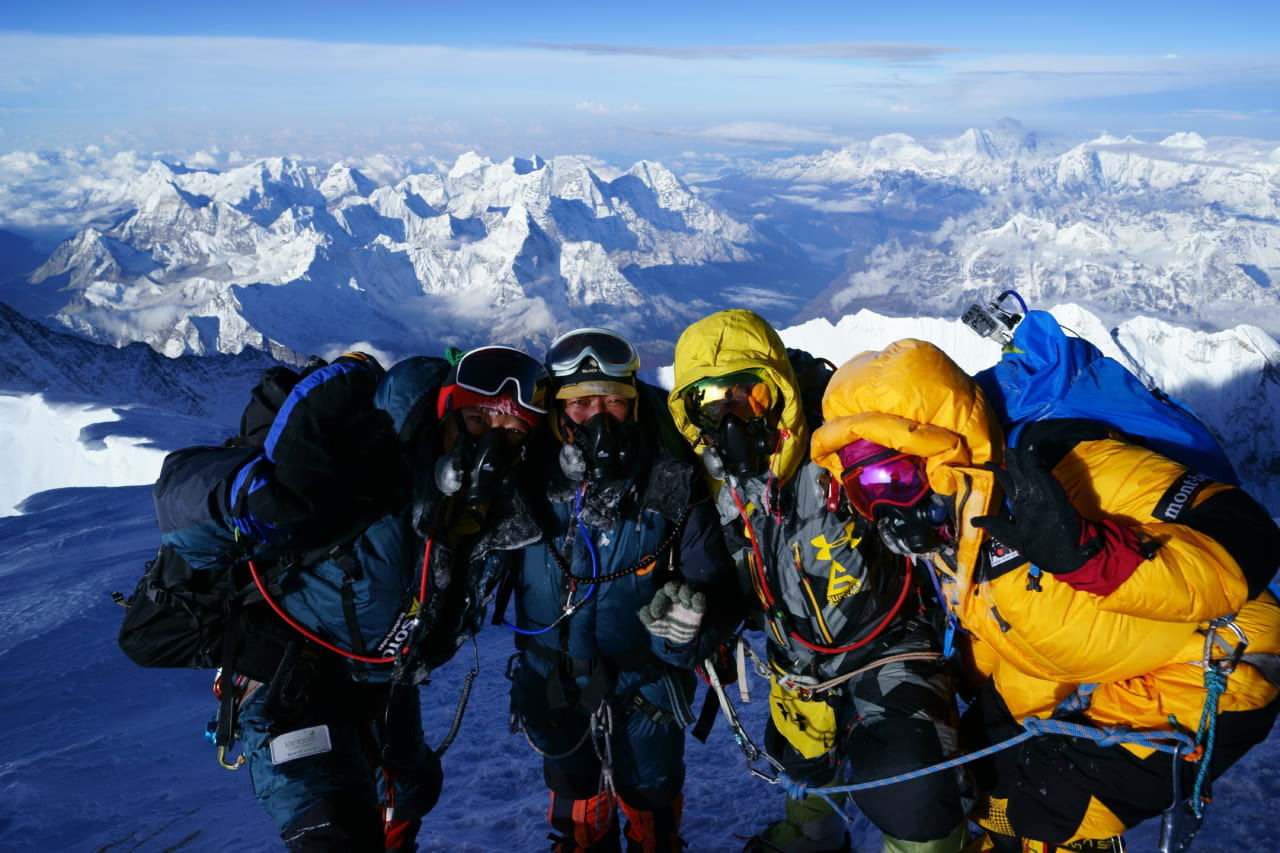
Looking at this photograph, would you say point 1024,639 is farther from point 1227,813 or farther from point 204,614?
point 204,614

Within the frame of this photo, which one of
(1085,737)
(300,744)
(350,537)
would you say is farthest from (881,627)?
(300,744)

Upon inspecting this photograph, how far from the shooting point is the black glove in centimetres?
311

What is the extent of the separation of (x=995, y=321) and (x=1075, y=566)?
7.71 ft

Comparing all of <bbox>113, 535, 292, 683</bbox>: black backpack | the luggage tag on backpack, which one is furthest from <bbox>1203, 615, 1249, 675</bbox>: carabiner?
<bbox>113, 535, 292, 683</bbox>: black backpack

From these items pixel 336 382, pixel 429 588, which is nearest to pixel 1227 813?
pixel 429 588

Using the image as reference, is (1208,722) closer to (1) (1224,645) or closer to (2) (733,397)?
(1) (1224,645)

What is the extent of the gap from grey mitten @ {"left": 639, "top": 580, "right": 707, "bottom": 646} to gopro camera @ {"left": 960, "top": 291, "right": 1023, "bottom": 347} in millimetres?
2630

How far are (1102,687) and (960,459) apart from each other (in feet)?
5.23

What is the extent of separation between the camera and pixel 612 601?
4773mm

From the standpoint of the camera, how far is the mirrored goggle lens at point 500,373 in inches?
169

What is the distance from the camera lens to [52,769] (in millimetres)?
5945

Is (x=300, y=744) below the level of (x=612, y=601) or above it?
below

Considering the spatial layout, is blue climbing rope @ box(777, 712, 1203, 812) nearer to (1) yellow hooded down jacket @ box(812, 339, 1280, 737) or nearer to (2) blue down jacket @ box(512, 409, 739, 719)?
(1) yellow hooded down jacket @ box(812, 339, 1280, 737)

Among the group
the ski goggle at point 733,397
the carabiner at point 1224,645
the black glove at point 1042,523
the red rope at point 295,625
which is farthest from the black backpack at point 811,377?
the red rope at point 295,625
